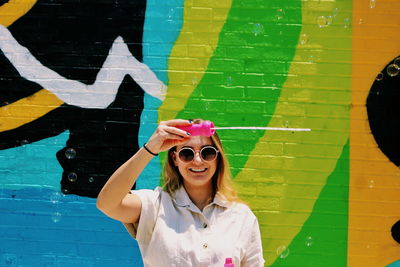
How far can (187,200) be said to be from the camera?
115 inches

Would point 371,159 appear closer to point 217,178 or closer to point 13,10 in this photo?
point 217,178

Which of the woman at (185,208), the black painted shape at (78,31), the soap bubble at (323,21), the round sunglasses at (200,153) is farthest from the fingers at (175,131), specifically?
the soap bubble at (323,21)

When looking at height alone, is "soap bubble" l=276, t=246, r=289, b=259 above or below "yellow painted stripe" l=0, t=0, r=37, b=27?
below

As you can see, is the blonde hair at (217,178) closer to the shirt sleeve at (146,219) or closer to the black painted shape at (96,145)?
the shirt sleeve at (146,219)

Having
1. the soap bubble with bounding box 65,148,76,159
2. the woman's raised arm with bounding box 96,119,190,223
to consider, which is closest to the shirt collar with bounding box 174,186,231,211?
the woman's raised arm with bounding box 96,119,190,223

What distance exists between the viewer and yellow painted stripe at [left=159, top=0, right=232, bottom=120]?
174 inches

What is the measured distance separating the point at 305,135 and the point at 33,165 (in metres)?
2.21

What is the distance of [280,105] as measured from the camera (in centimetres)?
441

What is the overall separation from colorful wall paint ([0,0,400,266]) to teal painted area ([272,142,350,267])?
0.01 metres

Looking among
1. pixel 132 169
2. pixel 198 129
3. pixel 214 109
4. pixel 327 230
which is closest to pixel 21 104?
pixel 214 109

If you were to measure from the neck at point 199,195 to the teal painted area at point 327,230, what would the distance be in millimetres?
1639

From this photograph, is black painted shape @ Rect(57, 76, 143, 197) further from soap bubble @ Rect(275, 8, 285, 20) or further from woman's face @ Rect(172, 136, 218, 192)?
woman's face @ Rect(172, 136, 218, 192)

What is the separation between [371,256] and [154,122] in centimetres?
202

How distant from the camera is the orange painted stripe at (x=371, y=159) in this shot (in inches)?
172
